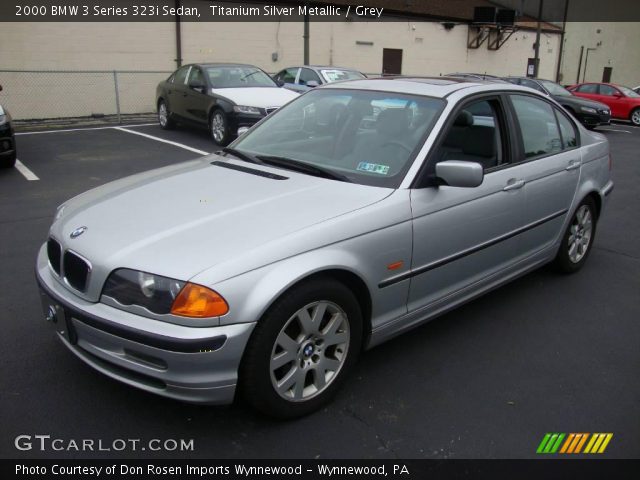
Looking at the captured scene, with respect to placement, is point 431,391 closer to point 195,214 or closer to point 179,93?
point 195,214

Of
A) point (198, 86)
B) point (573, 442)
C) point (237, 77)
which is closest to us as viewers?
point (573, 442)

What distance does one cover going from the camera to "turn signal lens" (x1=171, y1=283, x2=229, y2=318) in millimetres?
2443

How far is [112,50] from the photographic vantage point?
654 inches

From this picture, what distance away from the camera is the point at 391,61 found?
24.4 m

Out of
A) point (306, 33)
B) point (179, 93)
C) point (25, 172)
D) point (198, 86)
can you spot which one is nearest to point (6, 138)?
point (25, 172)

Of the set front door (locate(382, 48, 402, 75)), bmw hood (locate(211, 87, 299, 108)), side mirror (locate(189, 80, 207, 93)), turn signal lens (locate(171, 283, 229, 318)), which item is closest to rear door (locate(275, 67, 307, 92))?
bmw hood (locate(211, 87, 299, 108))

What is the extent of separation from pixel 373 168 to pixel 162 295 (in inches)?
58.0

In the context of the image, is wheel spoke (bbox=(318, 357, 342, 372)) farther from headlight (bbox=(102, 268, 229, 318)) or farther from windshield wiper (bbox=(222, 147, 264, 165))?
windshield wiper (bbox=(222, 147, 264, 165))

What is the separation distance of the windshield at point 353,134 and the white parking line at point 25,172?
5.30 metres

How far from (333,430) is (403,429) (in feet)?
1.14

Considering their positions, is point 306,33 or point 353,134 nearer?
point 353,134

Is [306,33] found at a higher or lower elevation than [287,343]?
higher

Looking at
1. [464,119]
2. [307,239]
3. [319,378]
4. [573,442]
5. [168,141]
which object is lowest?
[168,141]

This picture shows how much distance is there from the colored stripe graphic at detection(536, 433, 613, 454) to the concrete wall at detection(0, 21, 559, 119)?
15582 millimetres
